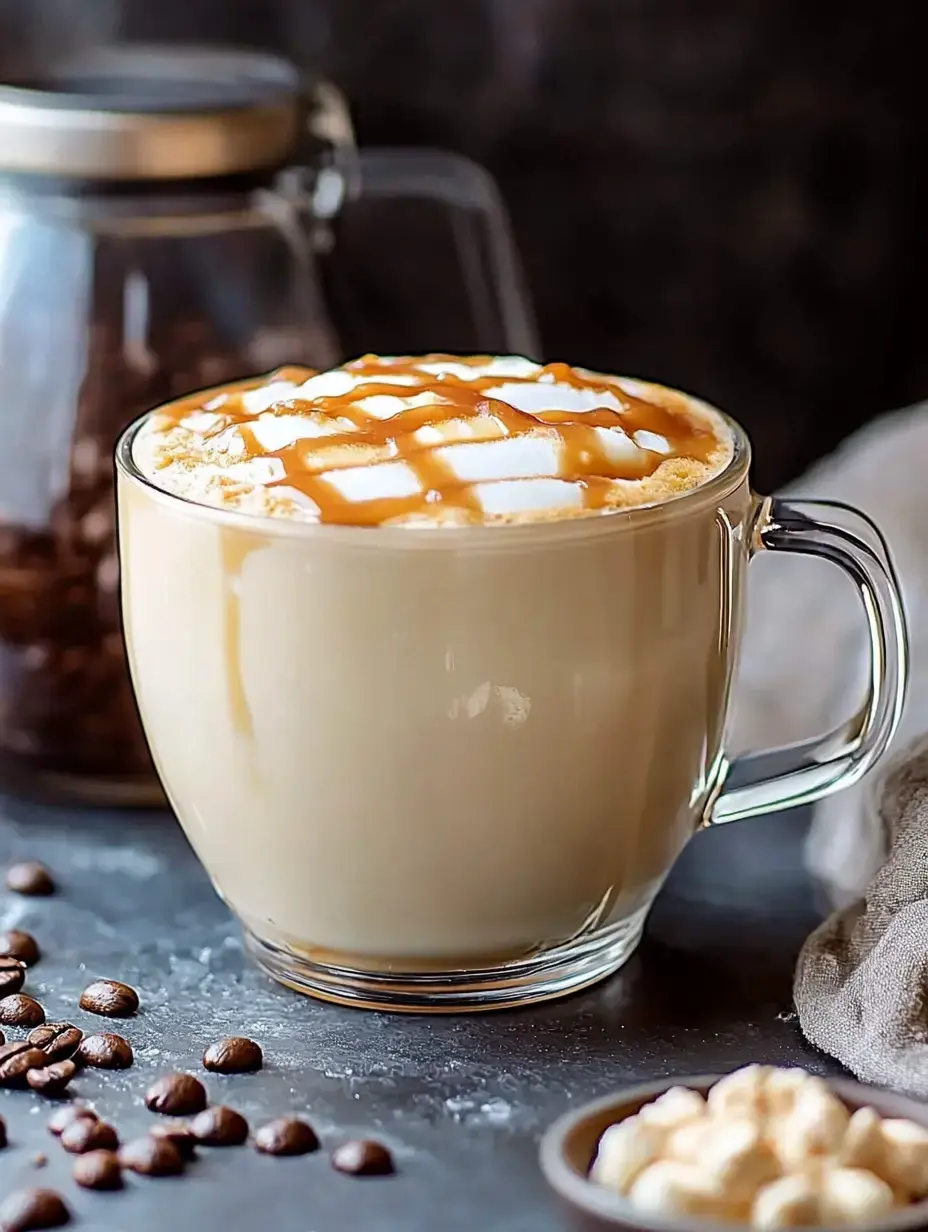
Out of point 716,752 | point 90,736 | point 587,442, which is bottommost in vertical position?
point 90,736

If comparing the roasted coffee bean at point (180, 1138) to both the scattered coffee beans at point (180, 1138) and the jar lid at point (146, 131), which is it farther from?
the jar lid at point (146, 131)

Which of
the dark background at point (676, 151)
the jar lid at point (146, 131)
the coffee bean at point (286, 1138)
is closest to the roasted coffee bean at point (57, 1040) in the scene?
the coffee bean at point (286, 1138)

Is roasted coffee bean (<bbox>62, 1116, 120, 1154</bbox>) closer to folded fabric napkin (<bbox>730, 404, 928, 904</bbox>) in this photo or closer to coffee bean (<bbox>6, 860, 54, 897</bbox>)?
coffee bean (<bbox>6, 860, 54, 897</bbox>)

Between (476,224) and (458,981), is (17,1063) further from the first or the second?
(476,224)

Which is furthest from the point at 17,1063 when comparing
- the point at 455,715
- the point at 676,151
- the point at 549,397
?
the point at 676,151

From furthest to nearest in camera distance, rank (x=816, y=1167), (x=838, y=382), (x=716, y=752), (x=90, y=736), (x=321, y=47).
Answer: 1. (x=838, y=382)
2. (x=321, y=47)
3. (x=90, y=736)
4. (x=716, y=752)
5. (x=816, y=1167)

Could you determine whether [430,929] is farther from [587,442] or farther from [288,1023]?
[587,442]

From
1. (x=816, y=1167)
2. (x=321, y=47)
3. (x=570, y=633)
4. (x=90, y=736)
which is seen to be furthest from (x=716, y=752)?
(x=321, y=47)

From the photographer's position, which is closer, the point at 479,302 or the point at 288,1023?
the point at 288,1023
